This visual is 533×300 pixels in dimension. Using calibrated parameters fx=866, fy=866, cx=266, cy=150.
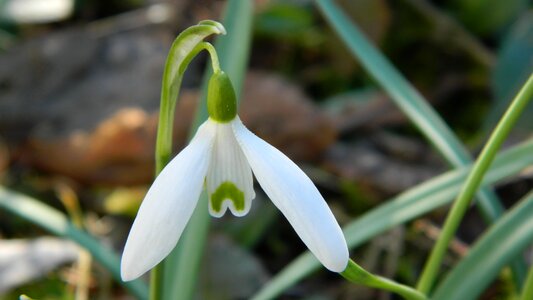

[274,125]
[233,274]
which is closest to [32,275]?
[233,274]

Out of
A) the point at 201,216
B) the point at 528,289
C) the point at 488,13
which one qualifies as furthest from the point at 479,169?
the point at 488,13

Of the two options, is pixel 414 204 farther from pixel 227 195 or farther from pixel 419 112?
pixel 227 195

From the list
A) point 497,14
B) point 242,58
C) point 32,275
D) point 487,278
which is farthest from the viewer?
point 497,14

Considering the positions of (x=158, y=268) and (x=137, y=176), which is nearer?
(x=158, y=268)

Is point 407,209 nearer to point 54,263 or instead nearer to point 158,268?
point 158,268

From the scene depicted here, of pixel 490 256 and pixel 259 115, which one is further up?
pixel 259 115

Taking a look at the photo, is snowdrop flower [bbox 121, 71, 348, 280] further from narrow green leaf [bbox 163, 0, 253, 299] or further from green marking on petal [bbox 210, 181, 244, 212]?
narrow green leaf [bbox 163, 0, 253, 299]

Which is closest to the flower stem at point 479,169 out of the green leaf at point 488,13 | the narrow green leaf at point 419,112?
the narrow green leaf at point 419,112

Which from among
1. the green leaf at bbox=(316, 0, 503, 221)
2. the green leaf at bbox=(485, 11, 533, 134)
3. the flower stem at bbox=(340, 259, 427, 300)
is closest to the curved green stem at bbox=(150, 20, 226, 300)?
the flower stem at bbox=(340, 259, 427, 300)
